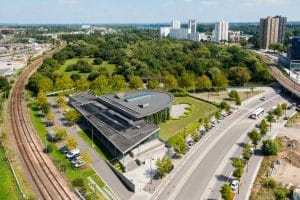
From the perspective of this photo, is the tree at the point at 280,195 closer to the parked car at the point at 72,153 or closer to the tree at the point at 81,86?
the parked car at the point at 72,153

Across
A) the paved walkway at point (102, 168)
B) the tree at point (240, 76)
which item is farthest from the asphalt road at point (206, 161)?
the tree at point (240, 76)

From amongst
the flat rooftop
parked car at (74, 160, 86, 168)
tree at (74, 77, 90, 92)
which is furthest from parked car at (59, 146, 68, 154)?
tree at (74, 77, 90, 92)

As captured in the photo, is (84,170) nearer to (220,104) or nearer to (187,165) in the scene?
(187,165)

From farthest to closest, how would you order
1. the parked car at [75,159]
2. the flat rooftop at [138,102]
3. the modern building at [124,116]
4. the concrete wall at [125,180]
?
the flat rooftop at [138,102], the modern building at [124,116], the parked car at [75,159], the concrete wall at [125,180]

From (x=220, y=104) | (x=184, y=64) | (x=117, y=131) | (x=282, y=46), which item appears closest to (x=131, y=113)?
(x=117, y=131)

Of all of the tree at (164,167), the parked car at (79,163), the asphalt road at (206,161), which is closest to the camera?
the asphalt road at (206,161)
